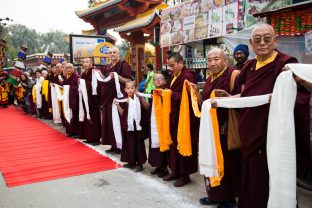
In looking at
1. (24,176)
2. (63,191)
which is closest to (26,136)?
(24,176)

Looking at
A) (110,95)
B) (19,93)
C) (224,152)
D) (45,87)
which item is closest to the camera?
(224,152)

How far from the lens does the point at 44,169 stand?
427 cm

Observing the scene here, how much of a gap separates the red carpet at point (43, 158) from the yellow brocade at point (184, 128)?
146 centimetres

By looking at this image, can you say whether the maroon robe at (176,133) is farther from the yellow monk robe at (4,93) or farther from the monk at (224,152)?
the yellow monk robe at (4,93)

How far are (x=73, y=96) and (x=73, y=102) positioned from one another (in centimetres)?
12

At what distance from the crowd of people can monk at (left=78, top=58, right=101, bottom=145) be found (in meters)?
0.02

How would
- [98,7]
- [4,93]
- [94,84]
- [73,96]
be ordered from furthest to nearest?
[98,7]
[4,93]
[73,96]
[94,84]

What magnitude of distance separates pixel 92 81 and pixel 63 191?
238cm

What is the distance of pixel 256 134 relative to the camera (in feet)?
7.26

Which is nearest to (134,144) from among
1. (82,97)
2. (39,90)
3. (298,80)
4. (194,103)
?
(194,103)

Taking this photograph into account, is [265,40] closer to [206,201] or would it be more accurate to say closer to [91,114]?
[206,201]

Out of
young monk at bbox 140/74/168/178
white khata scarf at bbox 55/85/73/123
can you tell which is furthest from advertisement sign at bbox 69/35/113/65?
young monk at bbox 140/74/168/178

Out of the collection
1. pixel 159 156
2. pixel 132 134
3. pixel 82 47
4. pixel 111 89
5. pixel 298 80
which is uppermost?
pixel 82 47

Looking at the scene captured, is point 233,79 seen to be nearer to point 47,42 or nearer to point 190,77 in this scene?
point 190,77
